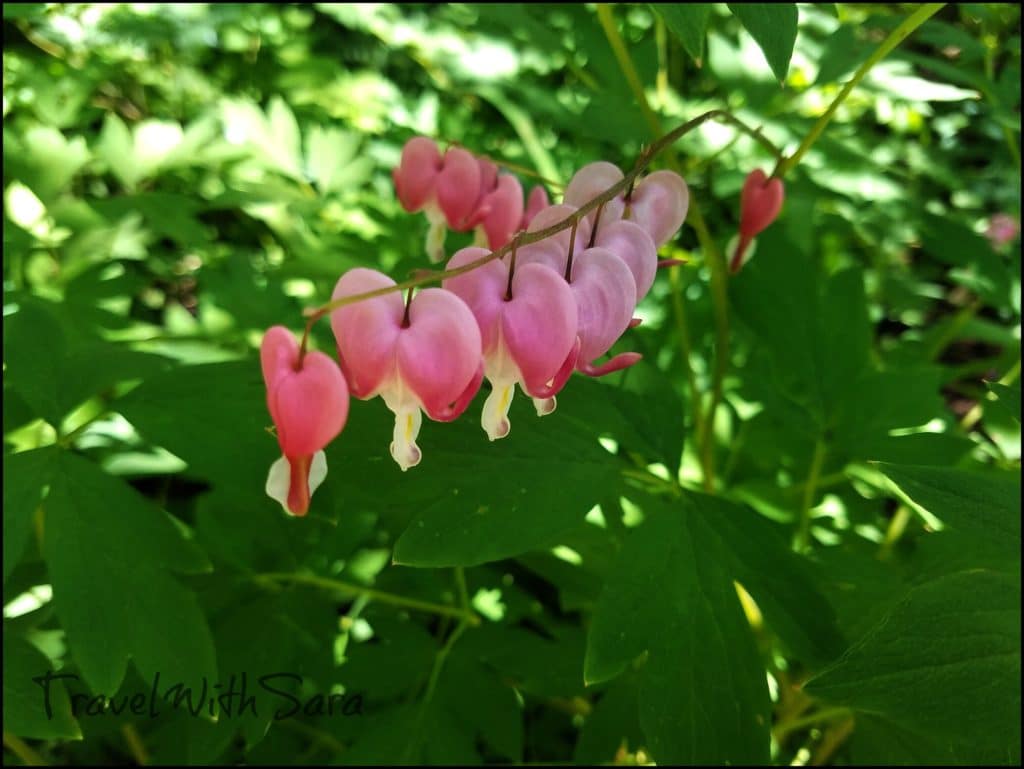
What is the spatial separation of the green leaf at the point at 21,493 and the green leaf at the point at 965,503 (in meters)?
0.93

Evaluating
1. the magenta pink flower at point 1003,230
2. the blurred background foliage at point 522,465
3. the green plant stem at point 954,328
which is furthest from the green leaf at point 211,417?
the magenta pink flower at point 1003,230

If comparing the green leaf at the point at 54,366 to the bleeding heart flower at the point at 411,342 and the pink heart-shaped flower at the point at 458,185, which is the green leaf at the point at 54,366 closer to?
the pink heart-shaped flower at the point at 458,185

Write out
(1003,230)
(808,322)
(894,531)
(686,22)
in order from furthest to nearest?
(1003,230), (894,531), (808,322), (686,22)

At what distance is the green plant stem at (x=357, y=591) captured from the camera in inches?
46.7

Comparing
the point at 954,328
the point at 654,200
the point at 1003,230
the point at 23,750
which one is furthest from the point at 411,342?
the point at 1003,230

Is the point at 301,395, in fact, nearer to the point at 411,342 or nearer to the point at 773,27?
the point at 411,342

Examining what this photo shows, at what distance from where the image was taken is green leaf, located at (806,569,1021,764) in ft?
2.23

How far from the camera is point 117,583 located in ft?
3.01

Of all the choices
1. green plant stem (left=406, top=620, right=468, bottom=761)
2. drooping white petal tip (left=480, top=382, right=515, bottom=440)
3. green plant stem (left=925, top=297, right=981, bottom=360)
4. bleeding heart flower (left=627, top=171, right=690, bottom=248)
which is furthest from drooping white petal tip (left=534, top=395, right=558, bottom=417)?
green plant stem (left=925, top=297, right=981, bottom=360)

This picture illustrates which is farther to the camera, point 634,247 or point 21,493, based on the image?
point 21,493

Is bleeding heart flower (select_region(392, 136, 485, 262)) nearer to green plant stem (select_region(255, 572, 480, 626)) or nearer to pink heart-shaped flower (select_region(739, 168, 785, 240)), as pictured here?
pink heart-shaped flower (select_region(739, 168, 785, 240))

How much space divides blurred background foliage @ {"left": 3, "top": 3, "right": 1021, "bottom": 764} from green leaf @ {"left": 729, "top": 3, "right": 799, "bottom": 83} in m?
0.06

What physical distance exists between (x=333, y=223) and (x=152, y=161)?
0.45m

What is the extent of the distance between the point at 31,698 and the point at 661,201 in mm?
908
